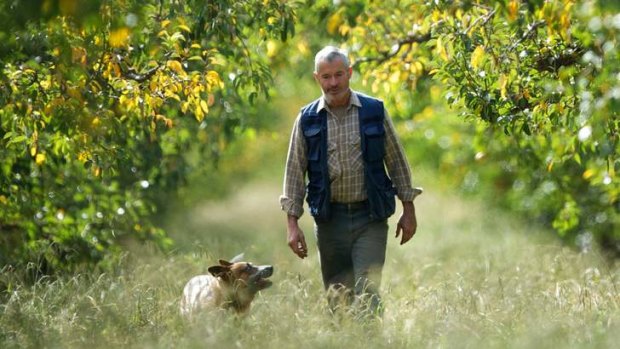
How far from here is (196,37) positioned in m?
7.94

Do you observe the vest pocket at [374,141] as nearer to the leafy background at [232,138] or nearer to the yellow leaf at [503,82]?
the leafy background at [232,138]

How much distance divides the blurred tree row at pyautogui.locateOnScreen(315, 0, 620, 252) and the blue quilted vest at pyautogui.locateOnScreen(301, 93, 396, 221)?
62cm

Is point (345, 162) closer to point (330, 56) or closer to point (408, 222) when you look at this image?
point (408, 222)

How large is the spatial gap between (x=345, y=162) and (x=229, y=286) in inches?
44.3

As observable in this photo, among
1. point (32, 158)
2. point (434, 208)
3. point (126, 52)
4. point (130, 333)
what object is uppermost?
point (126, 52)

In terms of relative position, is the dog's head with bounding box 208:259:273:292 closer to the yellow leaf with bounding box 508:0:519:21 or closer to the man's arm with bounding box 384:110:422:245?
the man's arm with bounding box 384:110:422:245

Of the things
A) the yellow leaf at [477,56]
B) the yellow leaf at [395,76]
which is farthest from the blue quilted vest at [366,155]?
the yellow leaf at [395,76]

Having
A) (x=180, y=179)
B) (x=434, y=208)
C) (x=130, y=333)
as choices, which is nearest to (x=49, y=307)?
(x=130, y=333)

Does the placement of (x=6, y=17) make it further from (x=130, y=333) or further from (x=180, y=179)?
(x=180, y=179)

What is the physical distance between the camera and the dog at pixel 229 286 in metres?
7.05

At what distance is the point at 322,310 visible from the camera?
6.86 m

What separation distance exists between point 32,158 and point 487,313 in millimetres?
4073

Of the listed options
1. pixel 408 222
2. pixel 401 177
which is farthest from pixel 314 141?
pixel 408 222

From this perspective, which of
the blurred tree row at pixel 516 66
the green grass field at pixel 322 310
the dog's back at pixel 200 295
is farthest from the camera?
the dog's back at pixel 200 295
